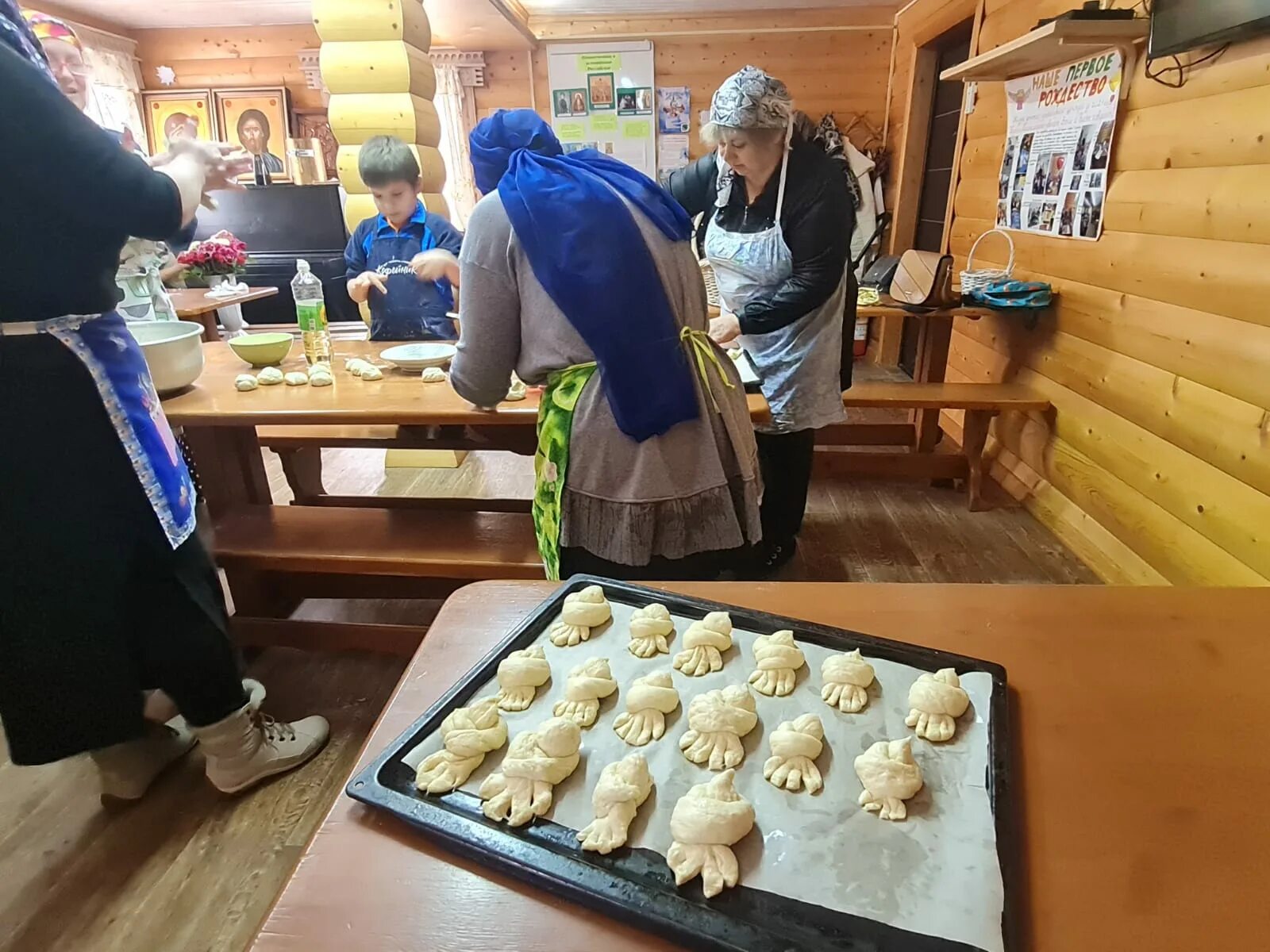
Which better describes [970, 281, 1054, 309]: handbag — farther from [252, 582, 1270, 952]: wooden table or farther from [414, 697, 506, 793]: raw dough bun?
[414, 697, 506, 793]: raw dough bun

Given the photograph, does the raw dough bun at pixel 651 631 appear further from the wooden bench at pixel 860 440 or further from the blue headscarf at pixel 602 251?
the wooden bench at pixel 860 440

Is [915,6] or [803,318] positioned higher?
[915,6]

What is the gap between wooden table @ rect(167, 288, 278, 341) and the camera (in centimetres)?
377

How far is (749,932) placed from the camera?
21.3 inches

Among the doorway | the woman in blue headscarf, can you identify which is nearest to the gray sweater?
the woman in blue headscarf

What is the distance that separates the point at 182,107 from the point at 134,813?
5876 millimetres

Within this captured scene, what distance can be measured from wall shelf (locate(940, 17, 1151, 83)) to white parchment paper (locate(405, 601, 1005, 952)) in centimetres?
236

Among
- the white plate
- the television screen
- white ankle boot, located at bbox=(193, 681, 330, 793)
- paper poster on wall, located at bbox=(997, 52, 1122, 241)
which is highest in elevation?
the television screen

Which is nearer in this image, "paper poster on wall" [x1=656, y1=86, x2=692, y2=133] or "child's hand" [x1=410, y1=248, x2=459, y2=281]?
"child's hand" [x1=410, y1=248, x2=459, y2=281]

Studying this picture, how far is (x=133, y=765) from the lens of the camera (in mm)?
1641

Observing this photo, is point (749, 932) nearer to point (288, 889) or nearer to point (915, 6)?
point (288, 889)

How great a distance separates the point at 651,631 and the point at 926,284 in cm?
261

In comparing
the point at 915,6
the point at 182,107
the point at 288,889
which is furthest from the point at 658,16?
the point at 288,889

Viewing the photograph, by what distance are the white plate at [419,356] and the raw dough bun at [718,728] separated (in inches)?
57.3
